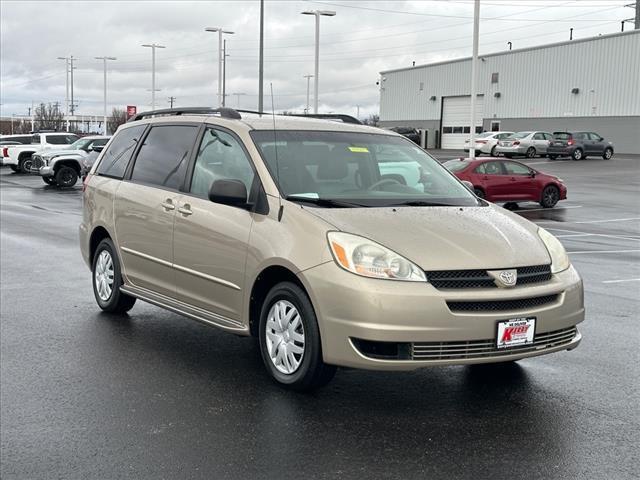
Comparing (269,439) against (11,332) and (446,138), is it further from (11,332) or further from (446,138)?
(446,138)

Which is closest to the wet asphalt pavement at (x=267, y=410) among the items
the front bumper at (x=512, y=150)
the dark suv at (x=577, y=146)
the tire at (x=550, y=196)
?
the tire at (x=550, y=196)

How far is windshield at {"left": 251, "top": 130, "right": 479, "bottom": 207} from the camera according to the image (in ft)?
18.1

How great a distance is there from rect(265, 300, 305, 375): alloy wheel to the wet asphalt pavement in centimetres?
21

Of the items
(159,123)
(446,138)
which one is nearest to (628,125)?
(446,138)

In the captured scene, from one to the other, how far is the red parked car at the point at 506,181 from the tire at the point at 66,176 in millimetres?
14710

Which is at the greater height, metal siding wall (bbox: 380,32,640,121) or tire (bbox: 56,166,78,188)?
metal siding wall (bbox: 380,32,640,121)

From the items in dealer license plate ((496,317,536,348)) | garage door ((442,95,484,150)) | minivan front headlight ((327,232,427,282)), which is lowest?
dealer license plate ((496,317,536,348))

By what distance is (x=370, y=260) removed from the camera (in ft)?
15.5

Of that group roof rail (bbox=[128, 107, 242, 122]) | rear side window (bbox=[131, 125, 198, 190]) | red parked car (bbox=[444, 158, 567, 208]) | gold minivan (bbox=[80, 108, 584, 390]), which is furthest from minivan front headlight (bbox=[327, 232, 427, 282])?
red parked car (bbox=[444, 158, 567, 208])

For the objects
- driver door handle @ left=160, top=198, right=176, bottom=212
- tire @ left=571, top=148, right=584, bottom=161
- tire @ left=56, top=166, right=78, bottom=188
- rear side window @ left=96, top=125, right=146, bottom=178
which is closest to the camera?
driver door handle @ left=160, top=198, right=176, bottom=212

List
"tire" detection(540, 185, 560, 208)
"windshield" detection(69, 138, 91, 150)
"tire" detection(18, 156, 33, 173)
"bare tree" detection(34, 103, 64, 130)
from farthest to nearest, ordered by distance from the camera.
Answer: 1. "bare tree" detection(34, 103, 64, 130)
2. "tire" detection(18, 156, 33, 173)
3. "windshield" detection(69, 138, 91, 150)
4. "tire" detection(540, 185, 560, 208)

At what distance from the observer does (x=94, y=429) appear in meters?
4.48

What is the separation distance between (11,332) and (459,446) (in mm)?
4251

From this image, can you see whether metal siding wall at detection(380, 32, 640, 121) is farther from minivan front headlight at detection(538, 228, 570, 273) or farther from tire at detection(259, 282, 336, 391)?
tire at detection(259, 282, 336, 391)
